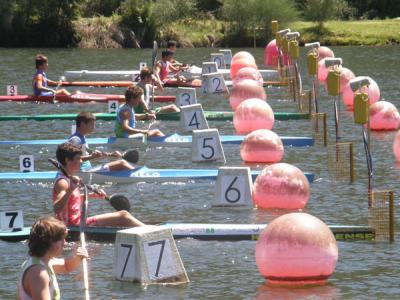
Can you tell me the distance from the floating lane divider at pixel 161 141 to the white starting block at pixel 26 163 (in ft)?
9.60

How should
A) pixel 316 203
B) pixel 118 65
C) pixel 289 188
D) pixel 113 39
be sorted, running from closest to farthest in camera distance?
1. pixel 289 188
2. pixel 316 203
3. pixel 118 65
4. pixel 113 39

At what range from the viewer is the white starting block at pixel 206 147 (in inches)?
819

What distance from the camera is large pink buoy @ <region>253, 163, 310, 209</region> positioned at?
53.8ft

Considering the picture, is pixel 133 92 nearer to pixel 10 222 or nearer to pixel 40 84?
pixel 10 222

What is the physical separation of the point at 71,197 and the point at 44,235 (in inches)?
188

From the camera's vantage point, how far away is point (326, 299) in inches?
482

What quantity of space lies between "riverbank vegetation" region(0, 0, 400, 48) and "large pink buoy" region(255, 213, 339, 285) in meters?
47.1

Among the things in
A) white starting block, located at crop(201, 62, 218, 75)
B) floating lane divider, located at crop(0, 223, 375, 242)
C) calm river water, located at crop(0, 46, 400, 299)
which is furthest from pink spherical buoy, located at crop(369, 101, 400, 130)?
white starting block, located at crop(201, 62, 218, 75)

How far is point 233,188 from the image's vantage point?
656 inches

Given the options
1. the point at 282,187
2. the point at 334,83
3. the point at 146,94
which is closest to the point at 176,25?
the point at 146,94

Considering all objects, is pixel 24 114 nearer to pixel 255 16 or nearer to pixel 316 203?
pixel 316 203

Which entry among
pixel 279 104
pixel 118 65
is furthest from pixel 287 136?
pixel 118 65

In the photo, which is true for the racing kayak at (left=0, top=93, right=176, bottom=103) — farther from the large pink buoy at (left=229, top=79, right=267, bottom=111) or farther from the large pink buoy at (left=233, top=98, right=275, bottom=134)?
the large pink buoy at (left=233, top=98, right=275, bottom=134)

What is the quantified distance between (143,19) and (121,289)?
49796 millimetres
